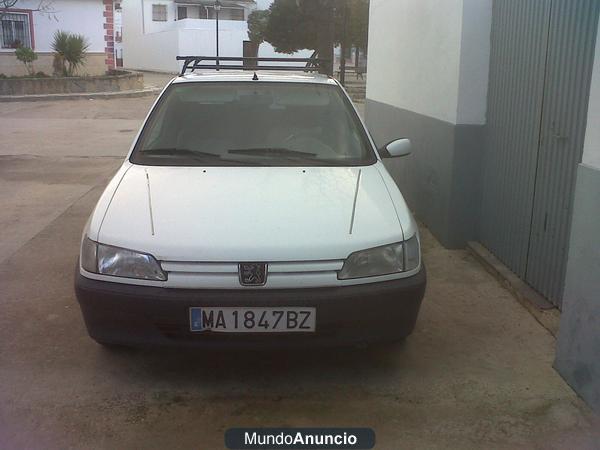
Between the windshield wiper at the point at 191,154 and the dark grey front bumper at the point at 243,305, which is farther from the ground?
the windshield wiper at the point at 191,154

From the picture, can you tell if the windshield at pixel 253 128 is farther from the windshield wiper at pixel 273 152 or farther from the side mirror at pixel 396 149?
the side mirror at pixel 396 149

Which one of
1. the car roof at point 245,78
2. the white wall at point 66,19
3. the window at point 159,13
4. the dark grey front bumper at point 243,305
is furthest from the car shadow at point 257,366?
the window at point 159,13

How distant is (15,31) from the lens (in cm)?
2670

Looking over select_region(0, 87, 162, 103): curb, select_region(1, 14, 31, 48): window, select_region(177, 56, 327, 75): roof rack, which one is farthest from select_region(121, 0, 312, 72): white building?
select_region(177, 56, 327, 75): roof rack

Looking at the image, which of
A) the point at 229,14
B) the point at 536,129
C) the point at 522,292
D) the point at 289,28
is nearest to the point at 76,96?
the point at 289,28

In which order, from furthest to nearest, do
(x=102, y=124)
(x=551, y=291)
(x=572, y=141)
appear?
(x=102, y=124)
(x=551, y=291)
(x=572, y=141)

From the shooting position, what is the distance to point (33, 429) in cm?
308

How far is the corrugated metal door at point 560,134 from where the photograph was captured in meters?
3.91

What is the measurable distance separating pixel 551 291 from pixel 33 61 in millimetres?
25682

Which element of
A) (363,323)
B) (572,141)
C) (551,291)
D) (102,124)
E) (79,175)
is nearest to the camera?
(363,323)

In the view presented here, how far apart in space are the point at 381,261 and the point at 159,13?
51393mm

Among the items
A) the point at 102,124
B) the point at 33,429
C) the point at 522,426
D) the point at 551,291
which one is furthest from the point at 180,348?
the point at 102,124

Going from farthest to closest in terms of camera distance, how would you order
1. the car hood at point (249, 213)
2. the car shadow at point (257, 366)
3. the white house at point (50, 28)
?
1. the white house at point (50, 28)
2. the car shadow at point (257, 366)
3. the car hood at point (249, 213)

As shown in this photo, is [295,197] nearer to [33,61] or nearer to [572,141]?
[572,141]
